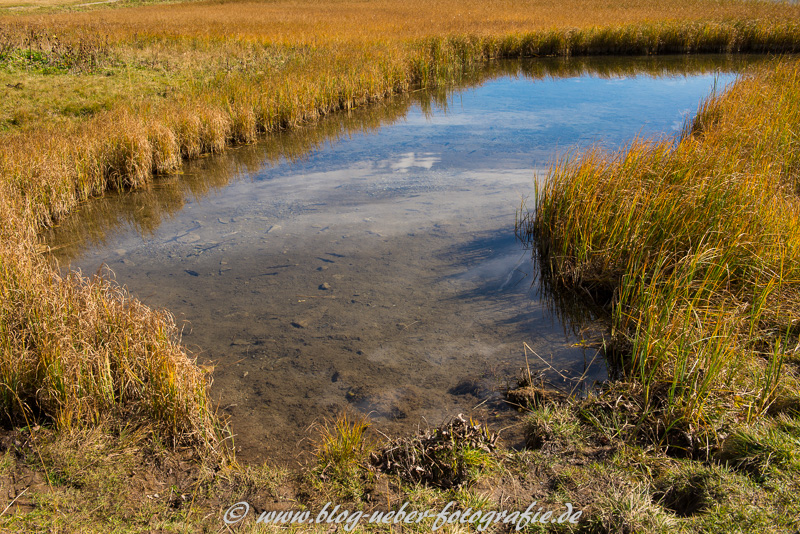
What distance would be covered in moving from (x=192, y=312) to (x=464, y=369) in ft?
9.29

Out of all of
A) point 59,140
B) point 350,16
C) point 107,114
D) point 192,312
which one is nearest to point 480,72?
point 350,16

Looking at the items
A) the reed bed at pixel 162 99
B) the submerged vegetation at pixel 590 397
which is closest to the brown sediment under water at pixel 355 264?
the submerged vegetation at pixel 590 397

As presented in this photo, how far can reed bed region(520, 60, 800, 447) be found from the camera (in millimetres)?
3320

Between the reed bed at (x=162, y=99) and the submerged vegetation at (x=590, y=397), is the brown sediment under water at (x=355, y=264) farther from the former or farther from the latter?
the reed bed at (x=162, y=99)

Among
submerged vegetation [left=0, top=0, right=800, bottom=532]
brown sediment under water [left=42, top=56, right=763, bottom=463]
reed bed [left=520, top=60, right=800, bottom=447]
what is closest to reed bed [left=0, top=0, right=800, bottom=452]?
submerged vegetation [left=0, top=0, right=800, bottom=532]

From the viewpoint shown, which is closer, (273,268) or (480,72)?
(273,268)

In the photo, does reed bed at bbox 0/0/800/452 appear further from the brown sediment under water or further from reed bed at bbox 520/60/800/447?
reed bed at bbox 520/60/800/447

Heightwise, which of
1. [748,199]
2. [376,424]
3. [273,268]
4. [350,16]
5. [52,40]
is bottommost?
[376,424]

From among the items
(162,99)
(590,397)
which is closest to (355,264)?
(590,397)

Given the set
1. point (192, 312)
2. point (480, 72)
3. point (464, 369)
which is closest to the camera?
point (464, 369)

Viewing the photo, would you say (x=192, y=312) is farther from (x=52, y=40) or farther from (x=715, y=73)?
(x=715, y=73)

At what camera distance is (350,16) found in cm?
2531

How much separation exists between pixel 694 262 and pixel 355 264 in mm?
3487

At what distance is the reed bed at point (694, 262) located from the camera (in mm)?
3320
